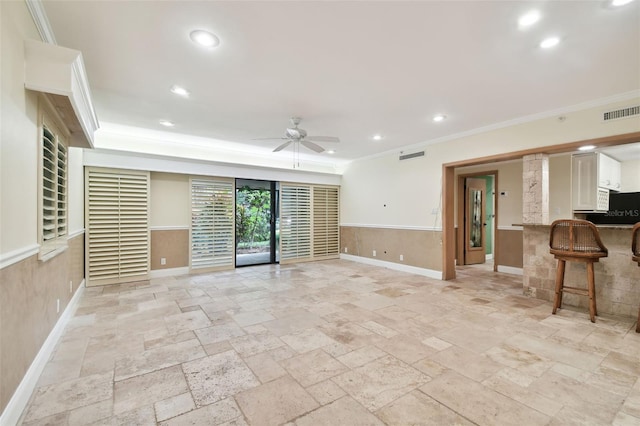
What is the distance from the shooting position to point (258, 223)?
22.2 ft

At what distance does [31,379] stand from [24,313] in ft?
1.55

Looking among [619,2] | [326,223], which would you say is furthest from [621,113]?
[326,223]

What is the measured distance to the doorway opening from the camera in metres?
6.54

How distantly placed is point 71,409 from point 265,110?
11.3 ft

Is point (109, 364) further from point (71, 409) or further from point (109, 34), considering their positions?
point (109, 34)

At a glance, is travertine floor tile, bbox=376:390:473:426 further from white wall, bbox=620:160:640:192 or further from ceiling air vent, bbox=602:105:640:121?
white wall, bbox=620:160:640:192

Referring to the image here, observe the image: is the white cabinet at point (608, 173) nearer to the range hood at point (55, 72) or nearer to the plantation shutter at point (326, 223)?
the plantation shutter at point (326, 223)

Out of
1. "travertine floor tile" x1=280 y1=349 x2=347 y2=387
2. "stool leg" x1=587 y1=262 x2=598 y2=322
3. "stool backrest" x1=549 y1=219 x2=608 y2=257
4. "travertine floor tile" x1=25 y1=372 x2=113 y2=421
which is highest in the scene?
"stool backrest" x1=549 y1=219 x2=608 y2=257

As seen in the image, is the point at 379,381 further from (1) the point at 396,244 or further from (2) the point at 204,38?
(1) the point at 396,244

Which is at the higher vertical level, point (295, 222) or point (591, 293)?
point (295, 222)

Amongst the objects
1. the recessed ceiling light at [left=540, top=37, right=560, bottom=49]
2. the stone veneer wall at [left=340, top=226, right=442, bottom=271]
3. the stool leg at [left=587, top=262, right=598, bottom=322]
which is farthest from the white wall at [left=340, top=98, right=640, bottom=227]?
the recessed ceiling light at [left=540, top=37, right=560, bottom=49]

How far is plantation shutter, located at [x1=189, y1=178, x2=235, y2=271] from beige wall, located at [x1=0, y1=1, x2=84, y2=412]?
10.8ft

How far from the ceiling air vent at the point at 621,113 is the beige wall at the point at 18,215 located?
5.47 meters

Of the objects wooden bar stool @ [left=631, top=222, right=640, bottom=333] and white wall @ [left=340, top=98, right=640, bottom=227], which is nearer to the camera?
wooden bar stool @ [left=631, top=222, right=640, bottom=333]
